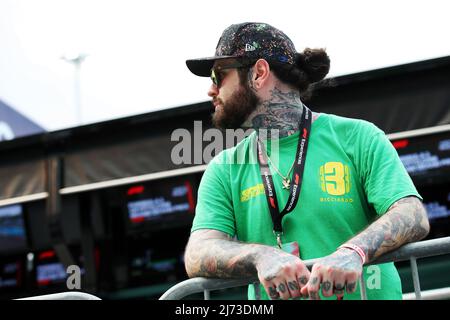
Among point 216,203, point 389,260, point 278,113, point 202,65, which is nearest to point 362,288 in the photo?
point 389,260

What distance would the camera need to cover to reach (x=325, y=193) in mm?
2320

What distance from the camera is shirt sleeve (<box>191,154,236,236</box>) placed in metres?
2.44

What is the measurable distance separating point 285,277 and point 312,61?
1.08 meters

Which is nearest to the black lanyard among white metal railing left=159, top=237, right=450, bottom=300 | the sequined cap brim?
white metal railing left=159, top=237, right=450, bottom=300

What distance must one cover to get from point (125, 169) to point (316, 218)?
4.28 m

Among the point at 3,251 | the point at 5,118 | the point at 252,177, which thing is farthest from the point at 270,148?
the point at 5,118

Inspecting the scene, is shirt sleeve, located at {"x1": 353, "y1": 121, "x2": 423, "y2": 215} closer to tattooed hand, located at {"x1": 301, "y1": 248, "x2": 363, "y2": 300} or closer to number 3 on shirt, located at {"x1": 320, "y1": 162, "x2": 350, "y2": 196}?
number 3 on shirt, located at {"x1": 320, "y1": 162, "x2": 350, "y2": 196}

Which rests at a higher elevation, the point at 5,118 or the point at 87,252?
the point at 5,118

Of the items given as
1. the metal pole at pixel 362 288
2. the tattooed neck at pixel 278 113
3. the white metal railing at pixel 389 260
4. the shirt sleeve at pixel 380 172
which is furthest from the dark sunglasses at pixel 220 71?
the metal pole at pixel 362 288

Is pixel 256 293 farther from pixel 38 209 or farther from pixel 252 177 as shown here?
pixel 38 209

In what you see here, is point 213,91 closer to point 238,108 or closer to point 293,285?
point 238,108

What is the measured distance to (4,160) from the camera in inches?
268

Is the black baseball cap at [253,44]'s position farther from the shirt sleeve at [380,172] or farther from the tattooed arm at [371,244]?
the tattooed arm at [371,244]

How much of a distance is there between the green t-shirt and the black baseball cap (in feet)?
1.10
